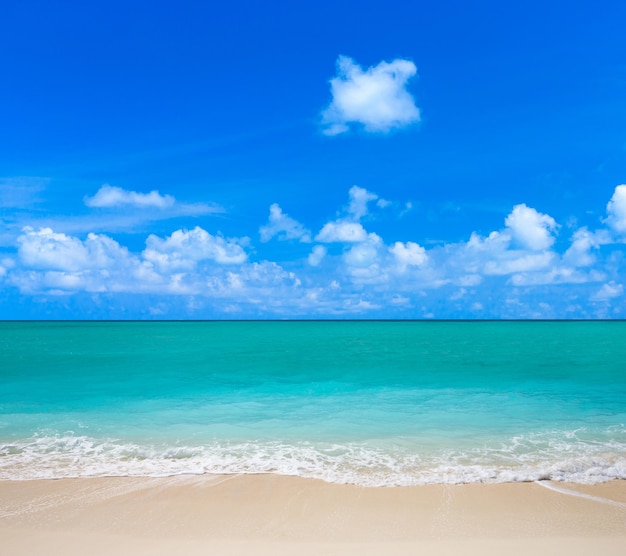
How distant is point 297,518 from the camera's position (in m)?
6.92

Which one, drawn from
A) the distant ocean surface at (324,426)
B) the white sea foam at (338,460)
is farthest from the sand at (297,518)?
the distant ocean surface at (324,426)

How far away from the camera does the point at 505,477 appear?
28.2 feet

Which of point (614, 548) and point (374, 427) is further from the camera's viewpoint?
point (374, 427)

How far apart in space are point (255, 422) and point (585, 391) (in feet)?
49.9

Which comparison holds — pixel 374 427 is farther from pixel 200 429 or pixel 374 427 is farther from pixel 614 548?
pixel 614 548

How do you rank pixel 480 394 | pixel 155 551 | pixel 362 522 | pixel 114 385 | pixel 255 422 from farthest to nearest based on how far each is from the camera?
pixel 114 385 < pixel 480 394 < pixel 255 422 < pixel 362 522 < pixel 155 551

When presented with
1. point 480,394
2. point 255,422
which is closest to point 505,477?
point 255,422

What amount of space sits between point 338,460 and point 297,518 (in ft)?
10.4

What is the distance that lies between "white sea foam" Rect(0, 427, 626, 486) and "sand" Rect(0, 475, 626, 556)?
0.44m

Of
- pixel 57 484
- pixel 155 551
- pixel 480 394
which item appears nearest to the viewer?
pixel 155 551

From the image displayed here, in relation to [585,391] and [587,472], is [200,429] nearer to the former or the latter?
[587,472]

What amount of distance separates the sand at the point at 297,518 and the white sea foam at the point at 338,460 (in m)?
0.44

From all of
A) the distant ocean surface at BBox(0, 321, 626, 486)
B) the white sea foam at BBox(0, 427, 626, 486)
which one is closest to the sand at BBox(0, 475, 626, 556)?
the white sea foam at BBox(0, 427, 626, 486)

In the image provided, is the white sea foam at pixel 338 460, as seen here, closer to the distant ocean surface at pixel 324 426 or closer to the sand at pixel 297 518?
the distant ocean surface at pixel 324 426
